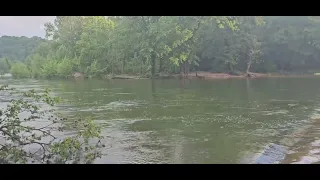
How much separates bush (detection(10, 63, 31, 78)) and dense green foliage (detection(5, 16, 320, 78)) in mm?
1967

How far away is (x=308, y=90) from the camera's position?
50.2 ft

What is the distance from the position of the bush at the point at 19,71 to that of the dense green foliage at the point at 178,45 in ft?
6.45

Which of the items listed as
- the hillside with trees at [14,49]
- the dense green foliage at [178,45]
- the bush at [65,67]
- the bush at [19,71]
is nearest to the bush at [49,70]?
the dense green foliage at [178,45]

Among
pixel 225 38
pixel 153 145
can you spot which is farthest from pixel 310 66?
pixel 153 145

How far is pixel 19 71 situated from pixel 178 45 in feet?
34.7

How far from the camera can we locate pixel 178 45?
20359 millimetres

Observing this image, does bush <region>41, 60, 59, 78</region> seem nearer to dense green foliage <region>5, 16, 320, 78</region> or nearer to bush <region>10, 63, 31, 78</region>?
dense green foliage <region>5, 16, 320, 78</region>

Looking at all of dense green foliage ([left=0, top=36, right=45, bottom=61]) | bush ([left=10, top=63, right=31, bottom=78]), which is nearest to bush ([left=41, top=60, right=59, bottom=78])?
bush ([left=10, top=63, right=31, bottom=78])

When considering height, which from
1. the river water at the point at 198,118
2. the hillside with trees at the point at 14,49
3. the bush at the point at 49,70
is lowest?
the river water at the point at 198,118

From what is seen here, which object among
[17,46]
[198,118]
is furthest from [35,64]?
[198,118]

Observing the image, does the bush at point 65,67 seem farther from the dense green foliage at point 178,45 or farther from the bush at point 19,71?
the bush at point 19,71

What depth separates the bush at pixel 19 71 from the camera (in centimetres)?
1109

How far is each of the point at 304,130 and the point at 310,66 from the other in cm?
1083
